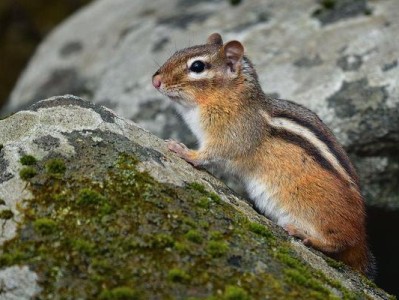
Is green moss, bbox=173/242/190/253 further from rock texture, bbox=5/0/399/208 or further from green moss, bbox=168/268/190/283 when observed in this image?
rock texture, bbox=5/0/399/208

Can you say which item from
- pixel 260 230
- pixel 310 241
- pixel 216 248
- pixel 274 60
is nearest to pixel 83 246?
pixel 216 248

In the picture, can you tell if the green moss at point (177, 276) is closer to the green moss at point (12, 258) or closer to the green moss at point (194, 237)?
the green moss at point (194, 237)

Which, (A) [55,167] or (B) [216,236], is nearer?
(B) [216,236]

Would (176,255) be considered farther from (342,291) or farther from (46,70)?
(46,70)

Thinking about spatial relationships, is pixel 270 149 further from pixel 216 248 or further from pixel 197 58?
pixel 216 248

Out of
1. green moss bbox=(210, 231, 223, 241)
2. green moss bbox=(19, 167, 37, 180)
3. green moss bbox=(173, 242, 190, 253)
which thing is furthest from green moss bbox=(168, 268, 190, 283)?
green moss bbox=(19, 167, 37, 180)

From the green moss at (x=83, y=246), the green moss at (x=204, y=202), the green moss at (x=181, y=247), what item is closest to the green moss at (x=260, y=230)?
the green moss at (x=204, y=202)

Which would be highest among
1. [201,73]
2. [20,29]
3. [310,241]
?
[201,73]

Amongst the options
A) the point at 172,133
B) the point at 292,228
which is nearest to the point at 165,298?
the point at 292,228
